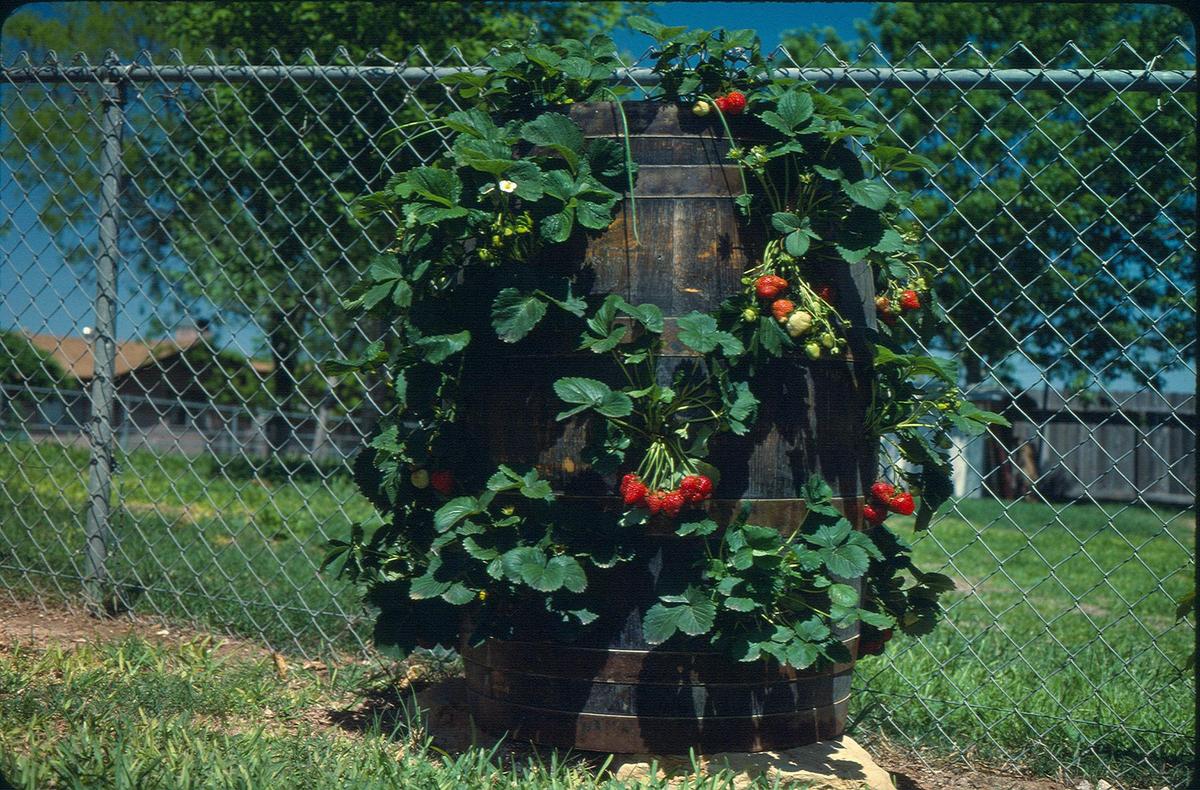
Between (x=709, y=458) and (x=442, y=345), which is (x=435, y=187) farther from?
(x=709, y=458)

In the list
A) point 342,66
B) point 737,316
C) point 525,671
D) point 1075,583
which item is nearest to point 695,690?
point 525,671

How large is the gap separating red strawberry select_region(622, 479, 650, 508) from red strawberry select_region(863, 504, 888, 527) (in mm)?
577

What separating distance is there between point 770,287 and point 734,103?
0.40 meters

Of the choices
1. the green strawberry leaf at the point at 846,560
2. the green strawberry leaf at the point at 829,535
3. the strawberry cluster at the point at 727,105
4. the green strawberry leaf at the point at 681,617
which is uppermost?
the strawberry cluster at the point at 727,105

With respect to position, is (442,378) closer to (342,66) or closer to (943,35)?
(342,66)

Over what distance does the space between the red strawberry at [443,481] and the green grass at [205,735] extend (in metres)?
0.55

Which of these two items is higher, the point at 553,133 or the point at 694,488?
the point at 553,133

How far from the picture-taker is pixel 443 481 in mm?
2311

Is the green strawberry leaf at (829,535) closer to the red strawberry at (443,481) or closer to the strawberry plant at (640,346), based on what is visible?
the strawberry plant at (640,346)

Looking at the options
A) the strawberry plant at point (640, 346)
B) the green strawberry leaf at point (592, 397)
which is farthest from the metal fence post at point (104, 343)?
the green strawberry leaf at point (592, 397)

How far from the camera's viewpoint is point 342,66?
3.18m

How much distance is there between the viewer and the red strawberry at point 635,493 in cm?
204

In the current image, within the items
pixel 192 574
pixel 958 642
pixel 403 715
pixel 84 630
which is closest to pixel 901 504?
pixel 403 715

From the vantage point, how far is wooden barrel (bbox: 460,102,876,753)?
2148 millimetres
